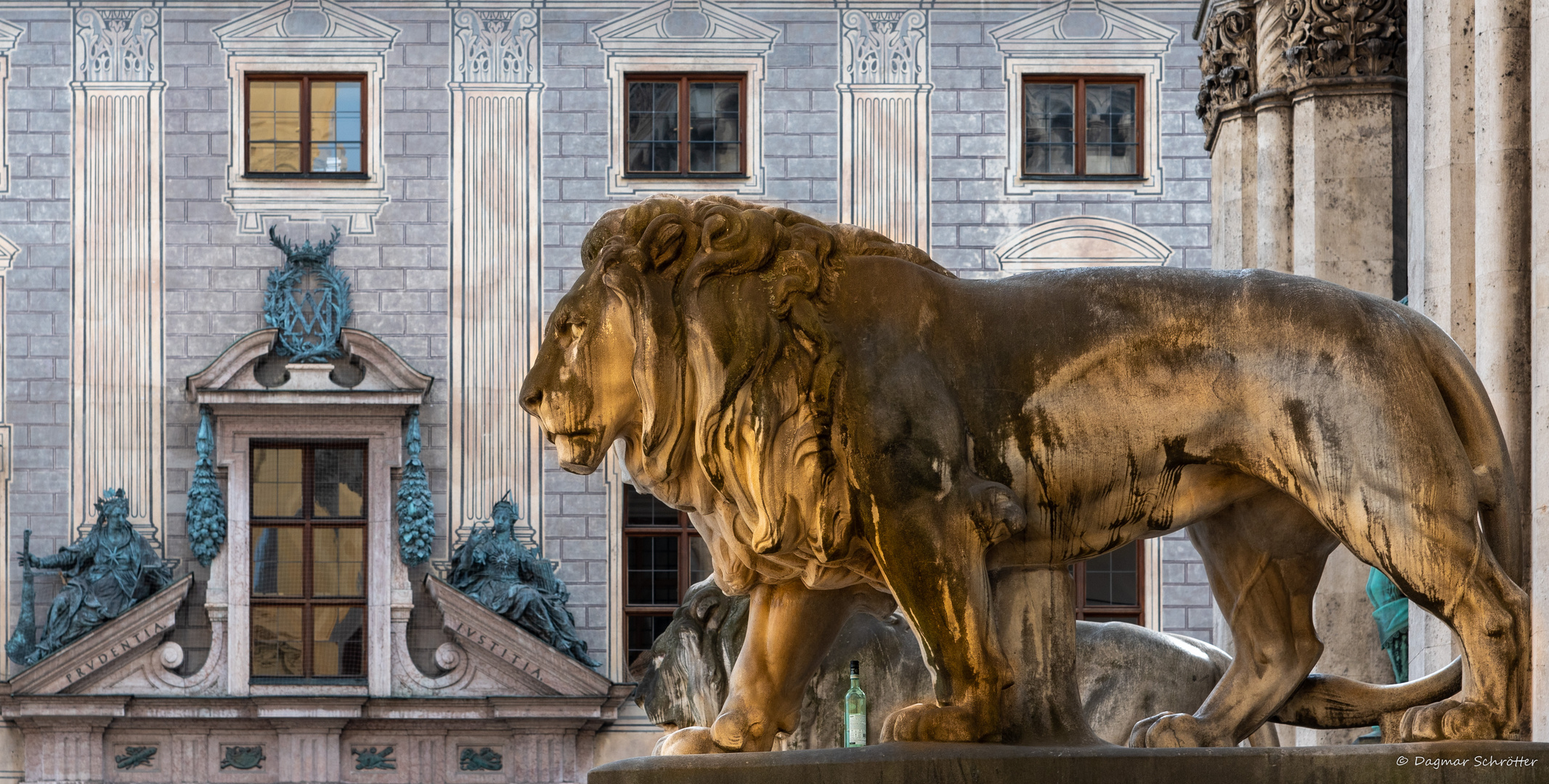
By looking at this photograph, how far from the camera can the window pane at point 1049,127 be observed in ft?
79.4

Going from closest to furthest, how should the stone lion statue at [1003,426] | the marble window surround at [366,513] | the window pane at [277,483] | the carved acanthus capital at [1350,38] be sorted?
the stone lion statue at [1003,426] < the carved acanthus capital at [1350,38] < the marble window surround at [366,513] < the window pane at [277,483]

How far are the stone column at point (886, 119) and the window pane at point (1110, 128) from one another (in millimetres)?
1594

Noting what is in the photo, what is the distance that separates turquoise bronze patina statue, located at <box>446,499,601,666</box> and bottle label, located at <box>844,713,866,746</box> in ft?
53.3

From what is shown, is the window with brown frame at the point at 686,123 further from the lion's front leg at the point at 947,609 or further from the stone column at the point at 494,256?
the lion's front leg at the point at 947,609

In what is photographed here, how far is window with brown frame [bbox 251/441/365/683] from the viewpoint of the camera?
23141 millimetres

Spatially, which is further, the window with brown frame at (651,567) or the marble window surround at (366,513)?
the window with brown frame at (651,567)

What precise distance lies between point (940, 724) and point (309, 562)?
20.1 meters

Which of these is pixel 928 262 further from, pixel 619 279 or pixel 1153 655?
pixel 1153 655

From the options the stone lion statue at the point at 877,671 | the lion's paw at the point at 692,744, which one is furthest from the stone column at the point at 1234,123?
the lion's paw at the point at 692,744

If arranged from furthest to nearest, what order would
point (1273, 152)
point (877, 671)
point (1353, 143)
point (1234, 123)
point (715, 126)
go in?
1. point (715, 126)
2. point (1234, 123)
3. point (1273, 152)
4. point (1353, 143)
5. point (877, 671)

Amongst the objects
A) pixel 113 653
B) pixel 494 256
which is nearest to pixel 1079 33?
pixel 494 256

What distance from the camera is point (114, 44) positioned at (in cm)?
2373

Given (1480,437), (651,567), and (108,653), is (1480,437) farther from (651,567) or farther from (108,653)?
(108,653)

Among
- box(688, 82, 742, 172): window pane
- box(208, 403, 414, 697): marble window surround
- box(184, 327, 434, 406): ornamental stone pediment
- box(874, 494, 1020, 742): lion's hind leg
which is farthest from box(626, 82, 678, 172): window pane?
box(874, 494, 1020, 742): lion's hind leg
